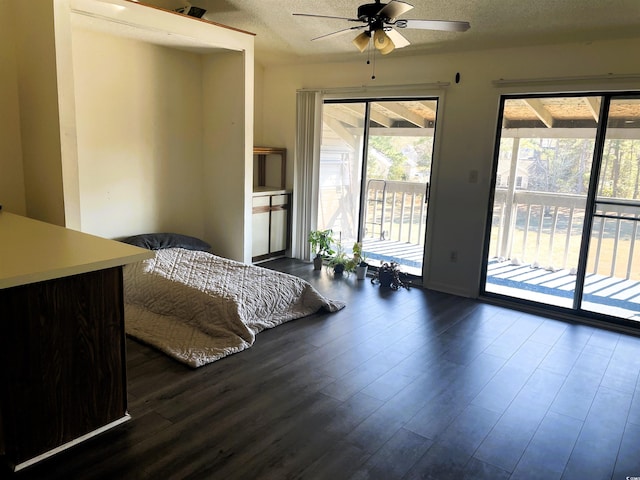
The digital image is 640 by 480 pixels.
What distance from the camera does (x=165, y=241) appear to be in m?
4.96

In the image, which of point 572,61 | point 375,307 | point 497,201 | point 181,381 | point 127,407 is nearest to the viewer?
point 127,407

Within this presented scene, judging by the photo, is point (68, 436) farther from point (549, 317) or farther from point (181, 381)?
point (549, 317)

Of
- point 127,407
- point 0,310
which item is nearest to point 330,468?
point 127,407

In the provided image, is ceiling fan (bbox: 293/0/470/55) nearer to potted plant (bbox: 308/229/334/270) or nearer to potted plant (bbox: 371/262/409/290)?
potted plant (bbox: 371/262/409/290)

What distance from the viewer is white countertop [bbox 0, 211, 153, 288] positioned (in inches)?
73.2

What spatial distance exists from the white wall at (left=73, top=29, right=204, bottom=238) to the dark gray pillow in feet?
0.83

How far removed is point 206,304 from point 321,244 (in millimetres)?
2348

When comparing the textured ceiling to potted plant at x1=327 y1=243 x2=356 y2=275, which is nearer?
the textured ceiling

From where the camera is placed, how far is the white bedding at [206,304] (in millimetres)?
3385

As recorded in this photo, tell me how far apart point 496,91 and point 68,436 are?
169 inches

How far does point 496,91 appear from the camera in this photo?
177 inches

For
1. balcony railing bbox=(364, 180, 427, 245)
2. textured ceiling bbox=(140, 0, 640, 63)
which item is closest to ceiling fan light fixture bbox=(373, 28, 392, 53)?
textured ceiling bbox=(140, 0, 640, 63)

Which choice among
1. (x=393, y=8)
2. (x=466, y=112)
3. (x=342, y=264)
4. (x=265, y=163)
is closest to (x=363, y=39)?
(x=393, y=8)

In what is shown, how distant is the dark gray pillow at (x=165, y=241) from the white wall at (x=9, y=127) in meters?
1.03
